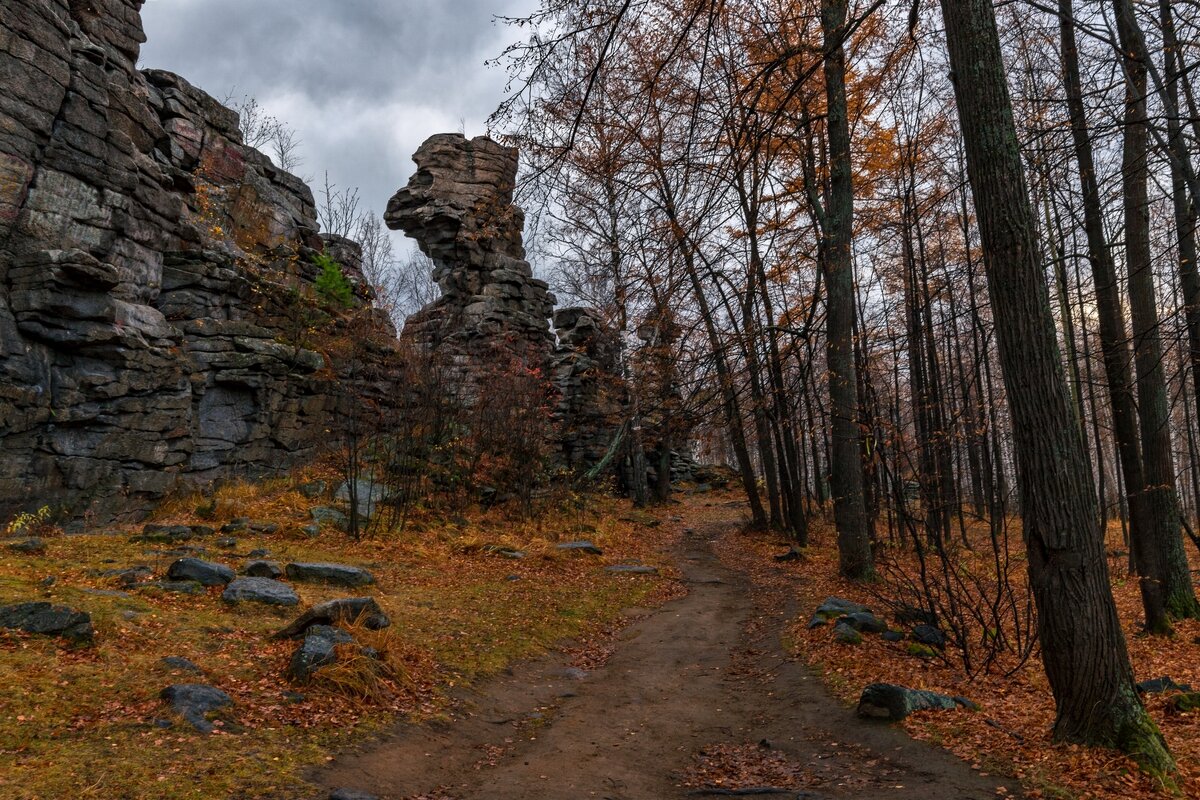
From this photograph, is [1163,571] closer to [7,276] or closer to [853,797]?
[853,797]

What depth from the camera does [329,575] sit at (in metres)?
9.23

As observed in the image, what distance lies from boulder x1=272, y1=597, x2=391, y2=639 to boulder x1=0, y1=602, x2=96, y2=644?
1.54 meters

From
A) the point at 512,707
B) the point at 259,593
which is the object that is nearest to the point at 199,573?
the point at 259,593

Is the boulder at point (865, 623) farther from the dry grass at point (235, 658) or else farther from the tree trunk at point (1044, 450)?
the dry grass at point (235, 658)

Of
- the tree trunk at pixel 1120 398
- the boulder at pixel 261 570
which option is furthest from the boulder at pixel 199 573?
the tree trunk at pixel 1120 398

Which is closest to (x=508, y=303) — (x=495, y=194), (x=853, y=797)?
(x=495, y=194)

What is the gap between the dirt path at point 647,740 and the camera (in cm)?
438

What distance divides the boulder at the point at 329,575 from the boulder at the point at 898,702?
6.72 metres

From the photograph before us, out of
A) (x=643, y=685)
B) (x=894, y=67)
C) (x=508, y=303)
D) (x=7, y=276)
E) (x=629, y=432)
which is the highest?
(x=508, y=303)

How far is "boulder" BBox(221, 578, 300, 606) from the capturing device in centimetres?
732

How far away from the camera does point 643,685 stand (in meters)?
7.19

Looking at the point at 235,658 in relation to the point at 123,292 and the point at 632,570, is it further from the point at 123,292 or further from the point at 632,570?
the point at 123,292

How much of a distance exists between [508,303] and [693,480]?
1642 cm

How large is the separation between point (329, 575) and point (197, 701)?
4.65 meters
